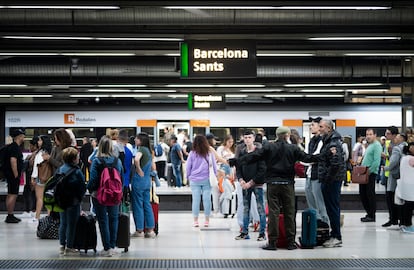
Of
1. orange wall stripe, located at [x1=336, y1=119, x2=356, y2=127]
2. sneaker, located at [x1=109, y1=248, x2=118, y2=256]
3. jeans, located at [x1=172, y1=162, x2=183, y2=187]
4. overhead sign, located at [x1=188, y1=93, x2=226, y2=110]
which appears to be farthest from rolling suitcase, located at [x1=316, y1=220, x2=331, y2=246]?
orange wall stripe, located at [x1=336, y1=119, x2=356, y2=127]

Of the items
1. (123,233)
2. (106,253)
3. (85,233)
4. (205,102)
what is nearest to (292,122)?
(205,102)

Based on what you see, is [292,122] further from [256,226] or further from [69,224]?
[69,224]

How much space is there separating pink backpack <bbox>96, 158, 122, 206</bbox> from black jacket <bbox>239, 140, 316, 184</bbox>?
5.93ft

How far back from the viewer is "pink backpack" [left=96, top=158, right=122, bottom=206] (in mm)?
7926

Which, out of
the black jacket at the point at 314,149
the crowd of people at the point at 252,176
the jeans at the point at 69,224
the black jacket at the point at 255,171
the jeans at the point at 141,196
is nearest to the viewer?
the jeans at the point at 69,224

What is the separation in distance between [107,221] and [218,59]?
11.6 ft

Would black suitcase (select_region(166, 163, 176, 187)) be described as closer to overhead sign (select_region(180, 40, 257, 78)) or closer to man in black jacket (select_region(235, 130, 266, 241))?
overhead sign (select_region(180, 40, 257, 78))

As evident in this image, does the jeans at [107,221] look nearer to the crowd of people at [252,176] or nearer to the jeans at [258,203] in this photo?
the crowd of people at [252,176]

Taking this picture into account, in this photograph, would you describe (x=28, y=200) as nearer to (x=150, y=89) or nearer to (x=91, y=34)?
(x=91, y=34)

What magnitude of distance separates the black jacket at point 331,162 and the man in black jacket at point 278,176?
186 mm

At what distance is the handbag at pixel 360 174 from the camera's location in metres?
11.5

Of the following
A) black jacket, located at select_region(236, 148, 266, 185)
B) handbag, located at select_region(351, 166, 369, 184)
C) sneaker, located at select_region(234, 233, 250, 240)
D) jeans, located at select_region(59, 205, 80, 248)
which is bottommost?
sneaker, located at select_region(234, 233, 250, 240)

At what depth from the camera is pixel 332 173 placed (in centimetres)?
876

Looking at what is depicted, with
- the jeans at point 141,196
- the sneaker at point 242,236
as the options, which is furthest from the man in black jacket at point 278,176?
the jeans at point 141,196
